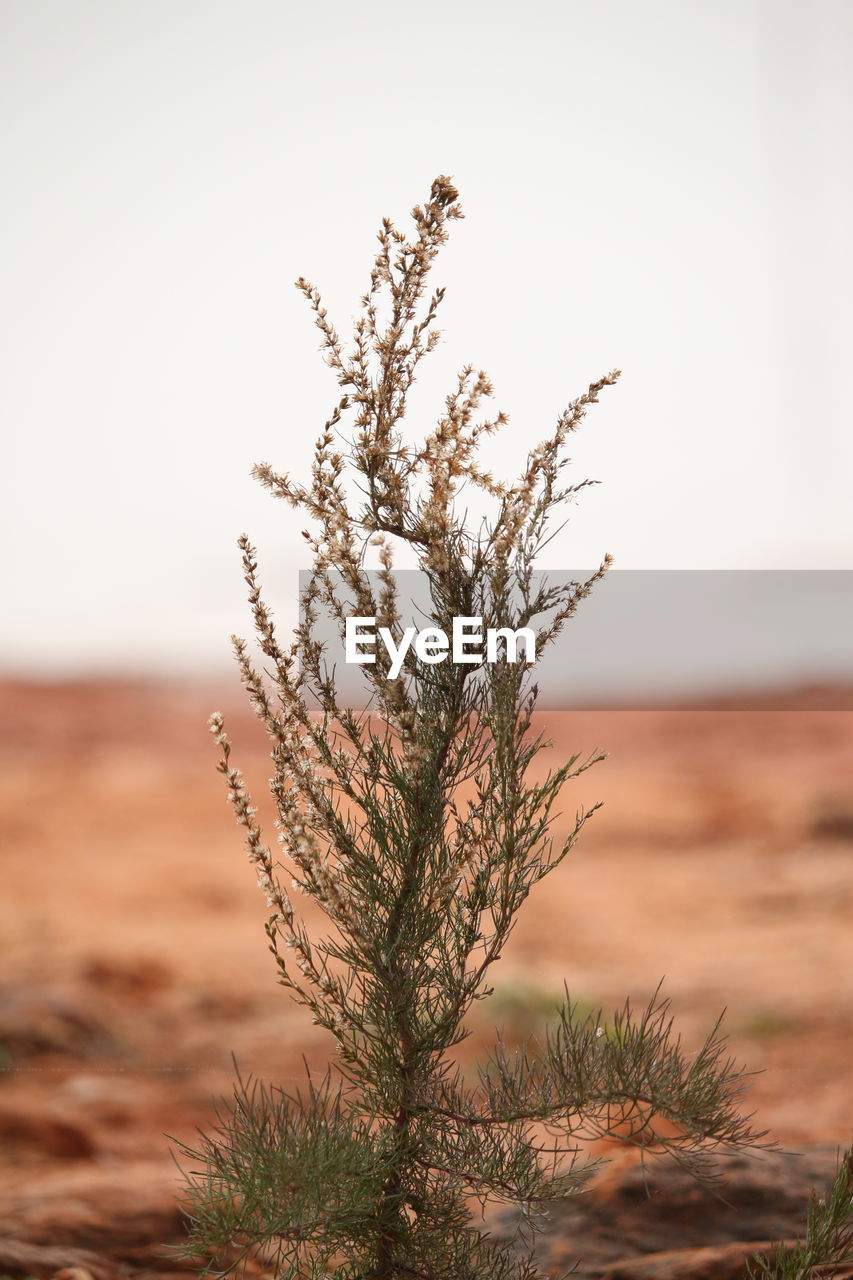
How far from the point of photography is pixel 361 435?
2.48 meters

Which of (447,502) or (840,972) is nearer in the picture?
(447,502)

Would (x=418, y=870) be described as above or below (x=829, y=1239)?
above

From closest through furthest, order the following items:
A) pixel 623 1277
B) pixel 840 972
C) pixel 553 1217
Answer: pixel 623 1277 < pixel 553 1217 < pixel 840 972

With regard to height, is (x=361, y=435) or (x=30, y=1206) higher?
(x=361, y=435)

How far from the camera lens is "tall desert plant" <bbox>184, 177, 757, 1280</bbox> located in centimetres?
242

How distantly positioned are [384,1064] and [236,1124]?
351 millimetres

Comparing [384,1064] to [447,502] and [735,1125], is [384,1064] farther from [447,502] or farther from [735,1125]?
[447,502]

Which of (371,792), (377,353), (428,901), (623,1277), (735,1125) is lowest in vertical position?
(623,1277)

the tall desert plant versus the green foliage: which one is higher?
the tall desert plant

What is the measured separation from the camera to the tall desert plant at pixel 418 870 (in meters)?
2.42

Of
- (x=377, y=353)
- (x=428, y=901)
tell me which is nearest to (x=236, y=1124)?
(x=428, y=901)

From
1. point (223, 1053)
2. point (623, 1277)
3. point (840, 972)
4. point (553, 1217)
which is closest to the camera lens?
point (623, 1277)

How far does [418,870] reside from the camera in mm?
2506

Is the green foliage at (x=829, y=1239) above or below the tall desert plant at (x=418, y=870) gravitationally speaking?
below
